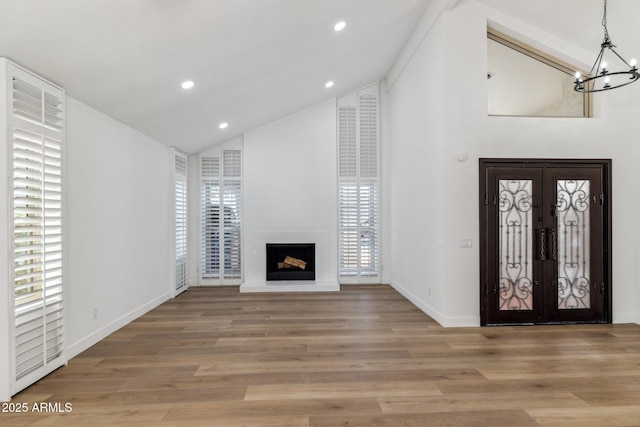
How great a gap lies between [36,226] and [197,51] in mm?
2158

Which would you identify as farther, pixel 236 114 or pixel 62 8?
pixel 236 114

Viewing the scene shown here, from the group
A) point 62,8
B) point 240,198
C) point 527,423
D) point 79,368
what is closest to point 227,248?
point 240,198

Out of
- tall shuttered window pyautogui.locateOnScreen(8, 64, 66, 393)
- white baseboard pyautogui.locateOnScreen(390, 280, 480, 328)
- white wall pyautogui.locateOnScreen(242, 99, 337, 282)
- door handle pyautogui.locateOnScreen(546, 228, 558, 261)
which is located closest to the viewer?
tall shuttered window pyautogui.locateOnScreen(8, 64, 66, 393)

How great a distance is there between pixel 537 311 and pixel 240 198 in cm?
534

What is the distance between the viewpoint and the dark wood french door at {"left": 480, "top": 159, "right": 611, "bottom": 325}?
439 centimetres

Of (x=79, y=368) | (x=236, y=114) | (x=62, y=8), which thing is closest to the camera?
(x=62, y=8)

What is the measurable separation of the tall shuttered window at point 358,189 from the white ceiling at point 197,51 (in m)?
0.97

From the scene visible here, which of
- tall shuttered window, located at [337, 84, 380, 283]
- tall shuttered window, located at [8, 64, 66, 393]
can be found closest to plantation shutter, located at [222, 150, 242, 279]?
tall shuttered window, located at [337, 84, 380, 283]

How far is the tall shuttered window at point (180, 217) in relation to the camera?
621 cm

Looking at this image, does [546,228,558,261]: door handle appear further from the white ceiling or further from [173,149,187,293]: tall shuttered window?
[173,149,187,293]: tall shuttered window

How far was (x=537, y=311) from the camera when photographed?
4.43 metres

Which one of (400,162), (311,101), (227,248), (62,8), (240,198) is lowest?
(227,248)

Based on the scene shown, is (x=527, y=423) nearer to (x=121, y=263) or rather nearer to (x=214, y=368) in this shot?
(x=214, y=368)

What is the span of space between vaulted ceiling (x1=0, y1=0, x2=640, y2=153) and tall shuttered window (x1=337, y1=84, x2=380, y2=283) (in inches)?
40.6
